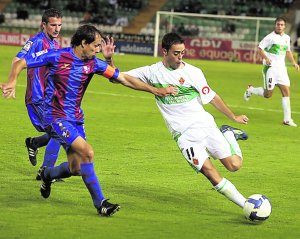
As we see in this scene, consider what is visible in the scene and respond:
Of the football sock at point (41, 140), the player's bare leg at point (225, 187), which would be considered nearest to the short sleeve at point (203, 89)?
the player's bare leg at point (225, 187)

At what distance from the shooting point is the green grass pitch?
8.16 m

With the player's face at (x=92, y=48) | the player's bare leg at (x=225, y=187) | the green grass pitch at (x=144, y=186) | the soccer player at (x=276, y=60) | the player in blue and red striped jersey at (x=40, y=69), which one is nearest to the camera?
the green grass pitch at (x=144, y=186)

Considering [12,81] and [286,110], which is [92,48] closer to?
[12,81]

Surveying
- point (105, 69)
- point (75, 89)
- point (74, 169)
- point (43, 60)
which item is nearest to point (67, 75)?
point (75, 89)

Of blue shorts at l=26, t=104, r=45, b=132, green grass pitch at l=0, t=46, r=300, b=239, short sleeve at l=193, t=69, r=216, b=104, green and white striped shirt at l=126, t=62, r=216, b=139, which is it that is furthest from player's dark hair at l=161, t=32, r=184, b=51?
blue shorts at l=26, t=104, r=45, b=132

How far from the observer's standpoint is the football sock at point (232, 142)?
9.17 meters

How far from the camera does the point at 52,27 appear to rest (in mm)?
10539

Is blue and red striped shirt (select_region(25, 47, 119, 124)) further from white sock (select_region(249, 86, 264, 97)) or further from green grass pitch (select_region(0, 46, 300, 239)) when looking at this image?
white sock (select_region(249, 86, 264, 97))

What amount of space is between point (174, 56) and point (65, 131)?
1.43m

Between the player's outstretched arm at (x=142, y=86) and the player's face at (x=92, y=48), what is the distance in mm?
411

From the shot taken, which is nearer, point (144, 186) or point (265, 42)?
point (144, 186)

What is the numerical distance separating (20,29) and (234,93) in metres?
21.5

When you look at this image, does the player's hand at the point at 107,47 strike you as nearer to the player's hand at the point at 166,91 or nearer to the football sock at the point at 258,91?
the player's hand at the point at 166,91

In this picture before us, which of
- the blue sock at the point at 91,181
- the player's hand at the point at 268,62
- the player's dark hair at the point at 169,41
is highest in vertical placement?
the player's dark hair at the point at 169,41
